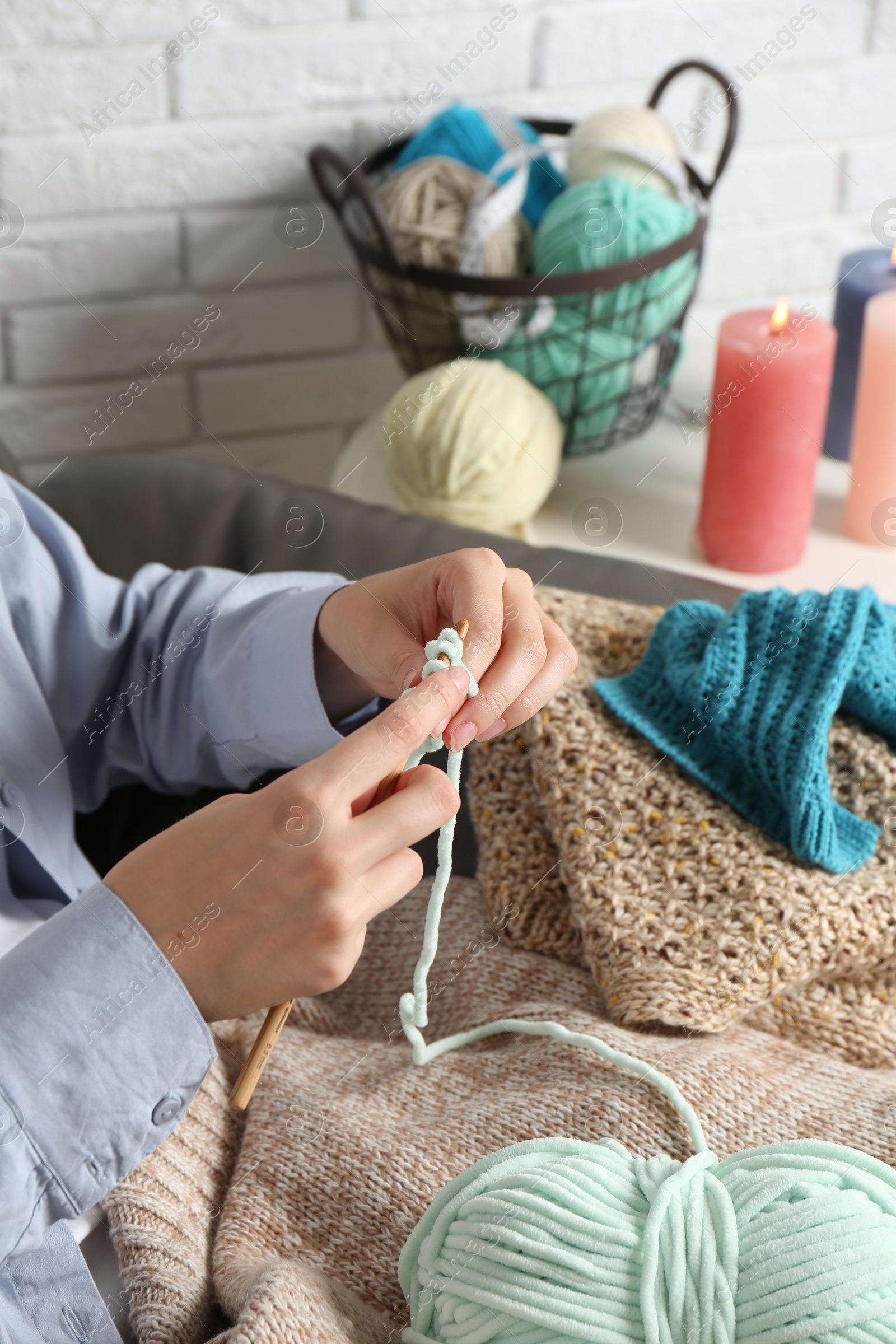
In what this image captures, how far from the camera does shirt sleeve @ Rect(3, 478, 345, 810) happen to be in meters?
0.65

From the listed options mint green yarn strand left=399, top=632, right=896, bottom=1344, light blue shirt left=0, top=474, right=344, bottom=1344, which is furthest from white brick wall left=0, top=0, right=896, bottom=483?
mint green yarn strand left=399, top=632, right=896, bottom=1344

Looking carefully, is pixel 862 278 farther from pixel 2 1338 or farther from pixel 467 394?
pixel 2 1338

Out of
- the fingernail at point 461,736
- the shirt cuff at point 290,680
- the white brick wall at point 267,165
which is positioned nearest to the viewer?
the fingernail at point 461,736

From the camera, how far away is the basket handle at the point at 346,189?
93 centimetres

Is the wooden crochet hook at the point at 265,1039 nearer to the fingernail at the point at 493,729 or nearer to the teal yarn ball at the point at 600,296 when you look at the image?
the fingernail at the point at 493,729

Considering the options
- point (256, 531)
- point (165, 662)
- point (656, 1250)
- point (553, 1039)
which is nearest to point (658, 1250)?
point (656, 1250)

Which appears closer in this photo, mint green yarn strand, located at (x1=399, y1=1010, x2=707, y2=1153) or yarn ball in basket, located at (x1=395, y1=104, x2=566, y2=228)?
mint green yarn strand, located at (x1=399, y1=1010, x2=707, y2=1153)

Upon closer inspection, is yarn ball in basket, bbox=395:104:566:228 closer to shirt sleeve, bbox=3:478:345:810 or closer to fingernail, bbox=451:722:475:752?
shirt sleeve, bbox=3:478:345:810

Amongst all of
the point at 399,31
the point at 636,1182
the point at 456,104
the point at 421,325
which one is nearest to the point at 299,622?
the point at 636,1182

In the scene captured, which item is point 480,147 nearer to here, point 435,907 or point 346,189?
point 346,189

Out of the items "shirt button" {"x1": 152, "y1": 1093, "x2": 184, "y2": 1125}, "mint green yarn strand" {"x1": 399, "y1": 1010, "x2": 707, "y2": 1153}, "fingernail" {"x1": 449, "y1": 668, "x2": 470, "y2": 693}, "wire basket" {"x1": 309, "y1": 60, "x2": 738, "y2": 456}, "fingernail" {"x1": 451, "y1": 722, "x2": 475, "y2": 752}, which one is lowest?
"mint green yarn strand" {"x1": 399, "y1": 1010, "x2": 707, "y2": 1153}

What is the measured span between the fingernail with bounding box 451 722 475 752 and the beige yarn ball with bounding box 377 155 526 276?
55cm

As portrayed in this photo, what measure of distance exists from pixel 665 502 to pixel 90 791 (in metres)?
0.58

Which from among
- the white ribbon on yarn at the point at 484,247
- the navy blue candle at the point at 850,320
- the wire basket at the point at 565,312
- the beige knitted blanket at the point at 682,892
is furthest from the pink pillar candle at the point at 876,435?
the beige knitted blanket at the point at 682,892
